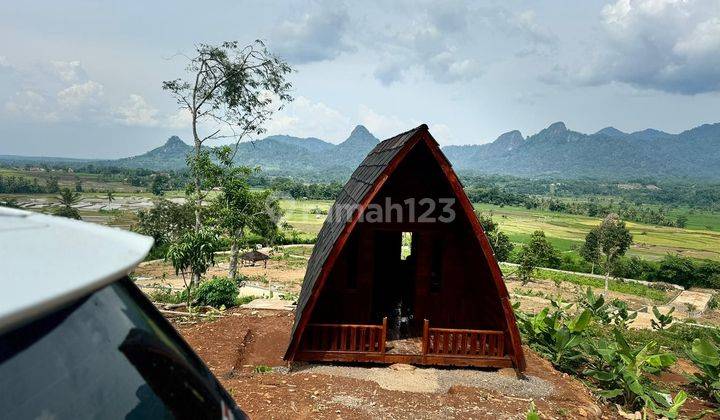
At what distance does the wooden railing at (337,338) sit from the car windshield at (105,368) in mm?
7165

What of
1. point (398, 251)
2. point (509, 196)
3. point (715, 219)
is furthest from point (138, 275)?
point (715, 219)

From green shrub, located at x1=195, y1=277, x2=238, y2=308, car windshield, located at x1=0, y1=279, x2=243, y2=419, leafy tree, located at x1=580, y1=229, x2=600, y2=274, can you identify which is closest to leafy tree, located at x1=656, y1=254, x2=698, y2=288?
leafy tree, located at x1=580, y1=229, x2=600, y2=274

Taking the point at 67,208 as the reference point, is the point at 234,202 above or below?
above

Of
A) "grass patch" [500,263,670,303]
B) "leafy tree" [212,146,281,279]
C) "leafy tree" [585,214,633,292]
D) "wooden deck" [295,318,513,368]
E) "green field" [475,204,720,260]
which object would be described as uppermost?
"leafy tree" [212,146,281,279]

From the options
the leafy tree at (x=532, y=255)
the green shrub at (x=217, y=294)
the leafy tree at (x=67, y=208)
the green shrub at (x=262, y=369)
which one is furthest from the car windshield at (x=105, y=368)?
the leafy tree at (x=532, y=255)

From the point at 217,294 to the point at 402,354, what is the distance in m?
8.06

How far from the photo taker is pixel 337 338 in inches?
346

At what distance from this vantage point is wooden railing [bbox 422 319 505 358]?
8734 mm

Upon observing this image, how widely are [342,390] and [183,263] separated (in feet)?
31.1

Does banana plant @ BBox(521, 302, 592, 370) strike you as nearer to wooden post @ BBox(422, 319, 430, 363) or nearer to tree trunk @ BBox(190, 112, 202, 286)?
wooden post @ BBox(422, 319, 430, 363)

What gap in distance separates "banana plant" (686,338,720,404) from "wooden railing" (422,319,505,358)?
4.07m

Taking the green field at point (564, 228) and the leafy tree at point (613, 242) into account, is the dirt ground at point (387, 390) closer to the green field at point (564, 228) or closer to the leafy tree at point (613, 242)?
the leafy tree at point (613, 242)

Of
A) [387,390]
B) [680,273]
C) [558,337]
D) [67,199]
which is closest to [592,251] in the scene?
[680,273]

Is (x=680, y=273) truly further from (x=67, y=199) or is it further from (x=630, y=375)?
(x=67, y=199)
